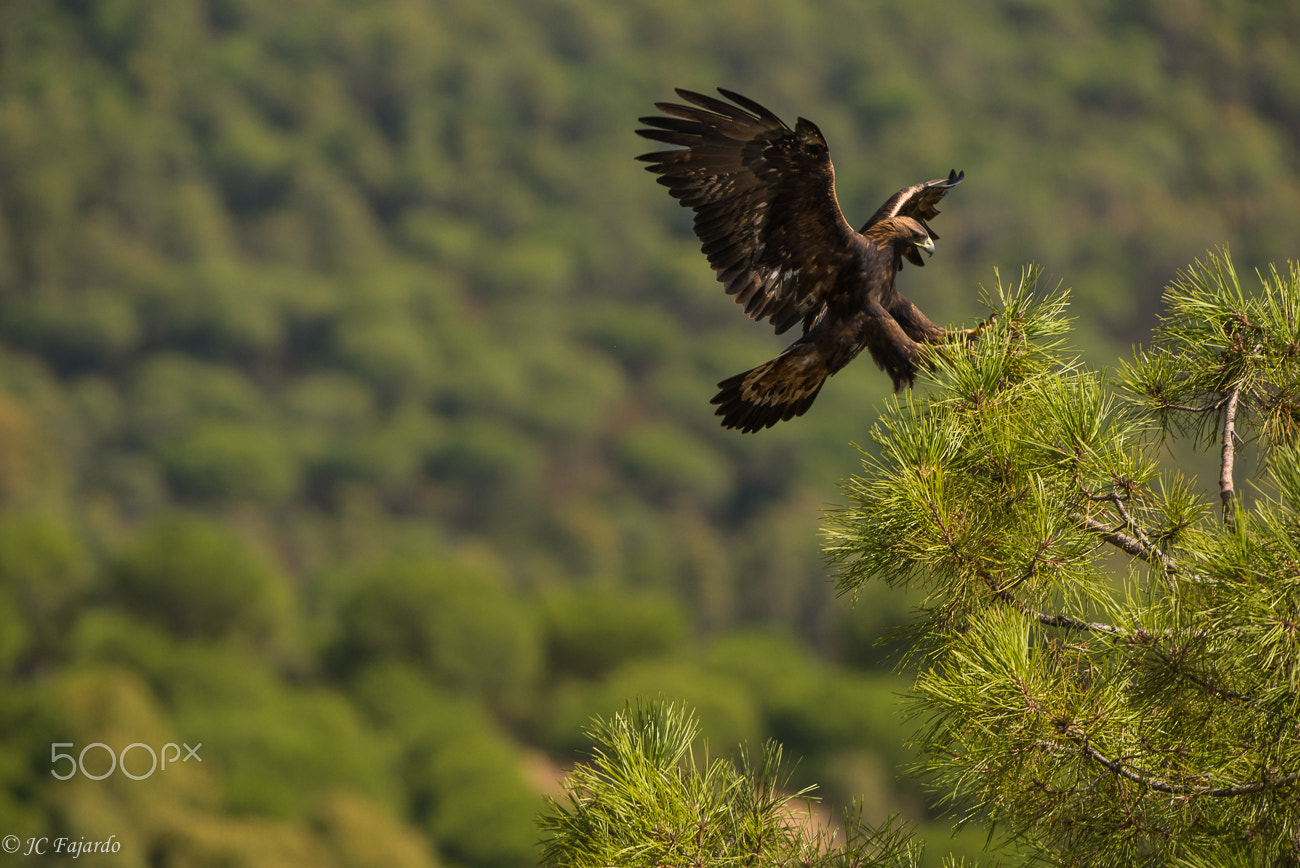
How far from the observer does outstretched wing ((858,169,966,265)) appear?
7.27 m

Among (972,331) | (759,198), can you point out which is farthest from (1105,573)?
(759,198)

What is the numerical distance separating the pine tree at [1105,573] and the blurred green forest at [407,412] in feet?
166

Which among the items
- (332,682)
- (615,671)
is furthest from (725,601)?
(332,682)

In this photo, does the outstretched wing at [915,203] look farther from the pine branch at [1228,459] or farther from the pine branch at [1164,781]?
the pine branch at [1164,781]

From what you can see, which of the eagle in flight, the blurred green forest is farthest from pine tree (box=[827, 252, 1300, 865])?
the blurred green forest

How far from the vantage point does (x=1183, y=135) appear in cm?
19562

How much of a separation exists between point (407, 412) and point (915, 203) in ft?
479

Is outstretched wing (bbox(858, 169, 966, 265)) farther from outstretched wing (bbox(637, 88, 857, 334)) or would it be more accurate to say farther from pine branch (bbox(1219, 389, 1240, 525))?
pine branch (bbox(1219, 389, 1240, 525))

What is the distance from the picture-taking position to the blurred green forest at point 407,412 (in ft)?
245

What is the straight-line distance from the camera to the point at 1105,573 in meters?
4.57

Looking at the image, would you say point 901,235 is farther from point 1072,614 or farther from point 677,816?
point 677,816

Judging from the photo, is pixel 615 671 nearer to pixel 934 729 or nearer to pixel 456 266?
pixel 934 729

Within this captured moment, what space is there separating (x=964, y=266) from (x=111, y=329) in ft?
348

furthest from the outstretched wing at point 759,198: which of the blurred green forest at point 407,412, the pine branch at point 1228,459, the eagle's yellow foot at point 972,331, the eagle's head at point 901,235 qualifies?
the blurred green forest at point 407,412
